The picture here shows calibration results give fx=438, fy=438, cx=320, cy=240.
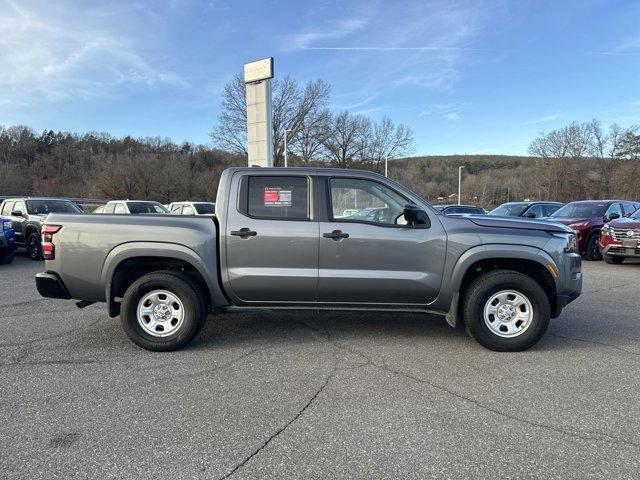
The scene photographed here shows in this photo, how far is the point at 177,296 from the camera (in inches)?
182

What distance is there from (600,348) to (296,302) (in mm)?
3372

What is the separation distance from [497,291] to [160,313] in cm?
361

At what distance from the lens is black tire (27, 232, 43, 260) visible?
13.1m

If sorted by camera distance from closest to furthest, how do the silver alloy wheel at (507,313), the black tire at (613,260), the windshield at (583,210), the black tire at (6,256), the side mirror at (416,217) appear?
the side mirror at (416,217), the silver alloy wheel at (507,313), the black tire at (6,256), the black tire at (613,260), the windshield at (583,210)

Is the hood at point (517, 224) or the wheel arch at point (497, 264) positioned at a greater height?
the hood at point (517, 224)

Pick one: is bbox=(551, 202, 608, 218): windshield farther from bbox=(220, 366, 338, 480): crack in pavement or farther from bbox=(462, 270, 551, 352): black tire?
bbox=(220, 366, 338, 480): crack in pavement

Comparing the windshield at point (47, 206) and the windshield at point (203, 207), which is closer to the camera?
the windshield at point (47, 206)

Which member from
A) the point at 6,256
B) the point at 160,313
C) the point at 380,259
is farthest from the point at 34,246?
the point at 380,259

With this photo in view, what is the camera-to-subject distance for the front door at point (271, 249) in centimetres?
460

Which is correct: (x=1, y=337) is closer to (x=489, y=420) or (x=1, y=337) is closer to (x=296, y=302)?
(x=296, y=302)

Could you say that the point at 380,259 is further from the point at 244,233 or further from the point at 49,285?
the point at 49,285

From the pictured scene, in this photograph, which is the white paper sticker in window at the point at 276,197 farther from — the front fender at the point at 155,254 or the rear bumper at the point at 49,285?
the rear bumper at the point at 49,285

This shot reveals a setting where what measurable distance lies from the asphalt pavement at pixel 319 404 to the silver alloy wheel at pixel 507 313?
274 millimetres

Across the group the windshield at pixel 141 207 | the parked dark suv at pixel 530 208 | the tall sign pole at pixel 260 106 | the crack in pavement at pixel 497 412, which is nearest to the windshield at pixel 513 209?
the parked dark suv at pixel 530 208
